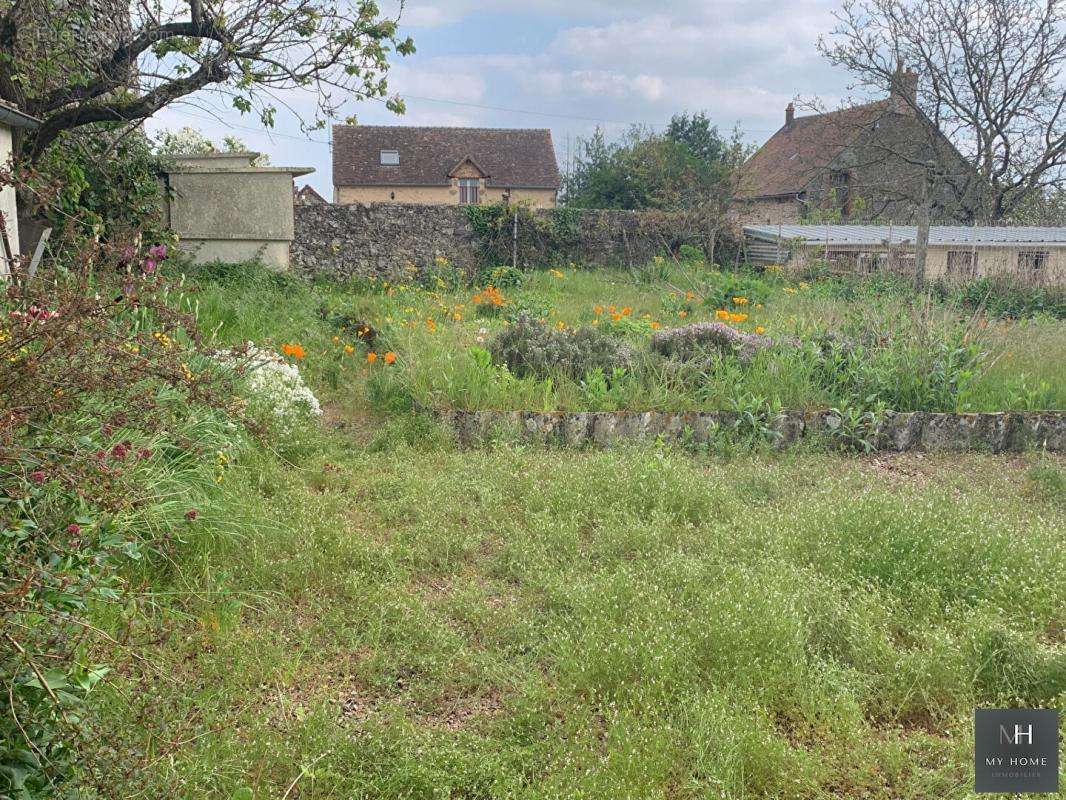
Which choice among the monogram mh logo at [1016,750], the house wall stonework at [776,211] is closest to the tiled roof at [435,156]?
the house wall stonework at [776,211]

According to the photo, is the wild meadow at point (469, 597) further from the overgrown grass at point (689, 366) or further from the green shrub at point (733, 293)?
the green shrub at point (733, 293)

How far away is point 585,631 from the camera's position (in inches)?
129

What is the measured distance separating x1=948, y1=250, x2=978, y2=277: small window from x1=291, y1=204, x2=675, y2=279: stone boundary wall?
5988 mm

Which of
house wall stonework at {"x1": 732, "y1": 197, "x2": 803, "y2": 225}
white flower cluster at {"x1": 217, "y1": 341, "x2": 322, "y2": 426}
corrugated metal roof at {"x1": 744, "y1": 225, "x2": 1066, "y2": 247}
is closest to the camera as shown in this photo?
white flower cluster at {"x1": 217, "y1": 341, "x2": 322, "y2": 426}

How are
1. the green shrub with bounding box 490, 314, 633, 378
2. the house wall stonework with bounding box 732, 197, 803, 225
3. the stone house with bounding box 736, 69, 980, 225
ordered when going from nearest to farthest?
the green shrub with bounding box 490, 314, 633, 378
the stone house with bounding box 736, 69, 980, 225
the house wall stonework with bounding box 732, 197, 803, 225

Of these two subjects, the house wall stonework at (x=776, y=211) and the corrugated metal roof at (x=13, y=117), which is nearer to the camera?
the corrugated metal roof at (x=13, y=117)

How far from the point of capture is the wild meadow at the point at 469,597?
8.10ft

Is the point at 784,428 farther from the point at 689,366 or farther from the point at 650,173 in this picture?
the point at 650,173

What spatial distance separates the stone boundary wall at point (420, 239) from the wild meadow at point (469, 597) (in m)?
9.78

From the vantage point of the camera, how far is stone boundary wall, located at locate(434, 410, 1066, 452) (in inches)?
237

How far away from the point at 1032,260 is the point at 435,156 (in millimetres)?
25436

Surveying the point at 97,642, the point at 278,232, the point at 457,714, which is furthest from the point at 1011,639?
the point at 278,232

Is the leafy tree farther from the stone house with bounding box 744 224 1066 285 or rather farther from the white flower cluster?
the white flower cluster

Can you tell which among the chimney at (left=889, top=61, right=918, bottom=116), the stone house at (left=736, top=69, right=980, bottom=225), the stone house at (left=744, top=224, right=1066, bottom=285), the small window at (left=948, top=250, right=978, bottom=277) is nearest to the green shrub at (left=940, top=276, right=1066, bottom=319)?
the stone house at (left=744, top=224, right=1066, bottom=285)
